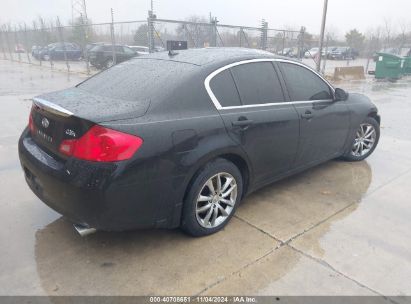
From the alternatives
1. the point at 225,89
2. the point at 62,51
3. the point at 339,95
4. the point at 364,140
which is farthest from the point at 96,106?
the point at 62,51

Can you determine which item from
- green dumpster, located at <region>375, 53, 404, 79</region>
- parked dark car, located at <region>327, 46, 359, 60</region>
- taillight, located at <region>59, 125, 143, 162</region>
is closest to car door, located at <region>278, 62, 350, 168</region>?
taillight, located at <region>59, 125, 143, 162</region>

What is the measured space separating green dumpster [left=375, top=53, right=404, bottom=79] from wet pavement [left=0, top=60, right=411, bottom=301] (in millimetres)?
16336

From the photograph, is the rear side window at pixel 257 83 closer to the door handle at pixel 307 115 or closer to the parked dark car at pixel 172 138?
the parked dark car at pixel 172 138

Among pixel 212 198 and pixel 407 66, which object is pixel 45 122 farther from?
pixel 407 66

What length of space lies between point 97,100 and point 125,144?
27.5 inches

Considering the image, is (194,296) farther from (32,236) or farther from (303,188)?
(303,188)

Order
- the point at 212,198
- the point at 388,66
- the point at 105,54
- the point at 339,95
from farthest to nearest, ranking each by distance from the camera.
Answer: the point at 388,66
the point at 105,54
the point at 339,95
the point at 212,198

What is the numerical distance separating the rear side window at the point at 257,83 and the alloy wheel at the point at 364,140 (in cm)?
200

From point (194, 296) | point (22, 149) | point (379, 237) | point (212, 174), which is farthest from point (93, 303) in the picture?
point (379, 237)

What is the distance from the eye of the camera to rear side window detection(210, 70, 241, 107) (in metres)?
3.15

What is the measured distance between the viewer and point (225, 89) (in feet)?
10.6

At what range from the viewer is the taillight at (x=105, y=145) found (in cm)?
245

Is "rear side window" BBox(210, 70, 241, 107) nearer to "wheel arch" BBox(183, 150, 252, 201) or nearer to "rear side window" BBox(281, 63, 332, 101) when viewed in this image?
"wheel arch" BBox(183, 150, 252, 201)

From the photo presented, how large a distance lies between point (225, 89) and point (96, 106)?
45.5 inches
